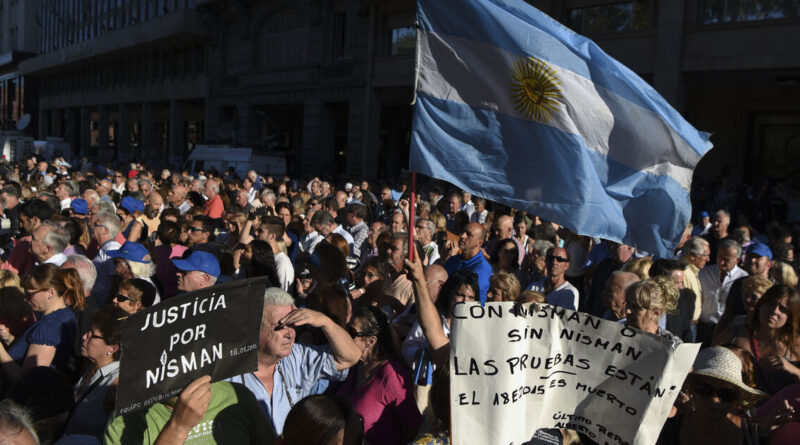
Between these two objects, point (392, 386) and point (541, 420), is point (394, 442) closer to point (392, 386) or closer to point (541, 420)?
point (392, 386)

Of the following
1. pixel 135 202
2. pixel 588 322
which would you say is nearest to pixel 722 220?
pixel 588 322

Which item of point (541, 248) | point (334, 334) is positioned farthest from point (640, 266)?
point (334, 334)

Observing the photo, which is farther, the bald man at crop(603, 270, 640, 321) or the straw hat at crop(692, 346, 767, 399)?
the bald man at crop(603, 270, 640, 321)

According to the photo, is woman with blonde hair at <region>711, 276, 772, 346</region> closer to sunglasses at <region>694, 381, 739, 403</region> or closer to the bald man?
the bald man

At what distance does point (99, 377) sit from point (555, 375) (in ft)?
7.84

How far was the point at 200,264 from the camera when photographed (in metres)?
5.02

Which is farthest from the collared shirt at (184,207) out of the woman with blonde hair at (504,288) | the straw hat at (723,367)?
the straw hat at (723,367)

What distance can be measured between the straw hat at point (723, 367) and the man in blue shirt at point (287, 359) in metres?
1.74

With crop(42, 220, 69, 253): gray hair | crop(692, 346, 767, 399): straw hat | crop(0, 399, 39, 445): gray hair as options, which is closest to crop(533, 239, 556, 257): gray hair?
crop(692, 346, 767, 399): straw hat

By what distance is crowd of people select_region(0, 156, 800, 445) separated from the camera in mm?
2961

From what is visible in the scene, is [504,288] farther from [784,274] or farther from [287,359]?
[784,274]

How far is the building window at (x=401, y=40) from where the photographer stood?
24984mm

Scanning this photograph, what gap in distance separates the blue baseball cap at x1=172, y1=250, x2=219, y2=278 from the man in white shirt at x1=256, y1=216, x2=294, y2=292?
1.16 m

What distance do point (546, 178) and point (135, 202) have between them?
7.38 m
